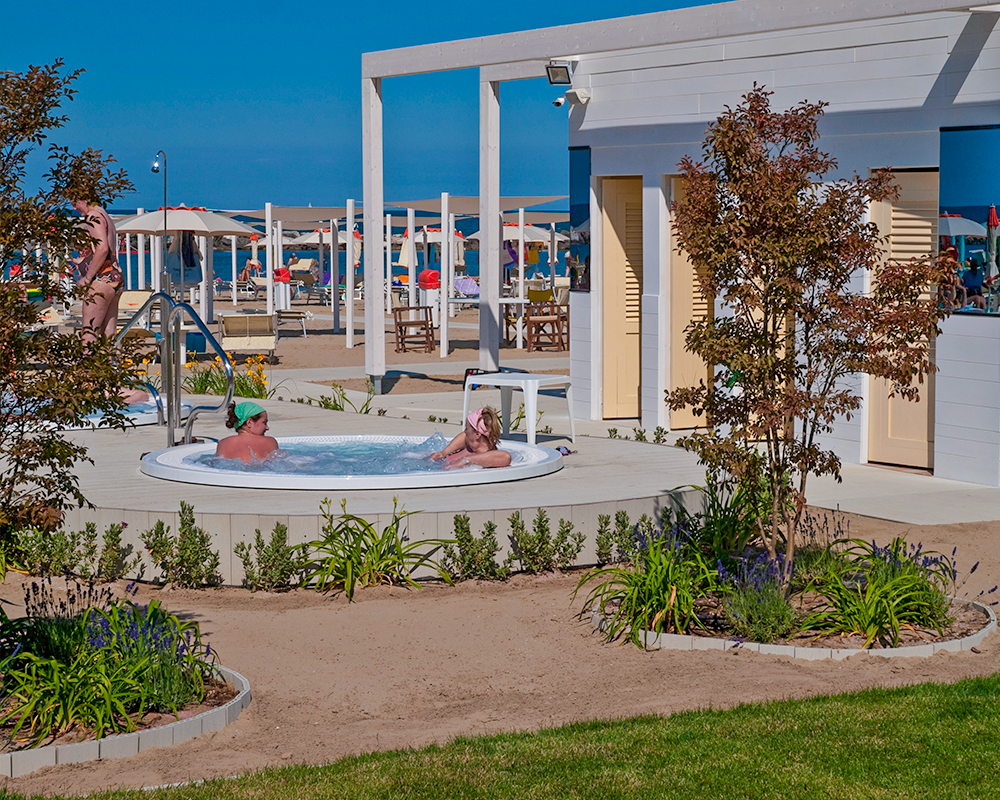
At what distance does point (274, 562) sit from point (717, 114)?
637 cm

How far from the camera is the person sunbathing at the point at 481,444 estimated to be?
8.98m

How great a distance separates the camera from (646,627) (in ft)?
20.0

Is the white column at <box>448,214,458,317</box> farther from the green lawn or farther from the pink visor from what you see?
the green lawn

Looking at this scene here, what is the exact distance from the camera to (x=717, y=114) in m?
11.5

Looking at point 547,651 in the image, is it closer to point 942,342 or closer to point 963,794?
point 963,794

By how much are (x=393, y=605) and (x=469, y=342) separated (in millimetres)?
18524

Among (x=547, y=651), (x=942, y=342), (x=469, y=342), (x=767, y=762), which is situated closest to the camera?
(x=767, y=762)

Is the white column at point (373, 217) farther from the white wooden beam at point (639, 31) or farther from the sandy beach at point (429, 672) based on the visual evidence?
the sandy beach at point (429, 672)

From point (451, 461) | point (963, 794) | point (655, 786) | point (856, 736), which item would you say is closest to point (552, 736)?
point (655, 786)

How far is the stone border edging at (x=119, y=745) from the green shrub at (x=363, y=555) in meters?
2.05

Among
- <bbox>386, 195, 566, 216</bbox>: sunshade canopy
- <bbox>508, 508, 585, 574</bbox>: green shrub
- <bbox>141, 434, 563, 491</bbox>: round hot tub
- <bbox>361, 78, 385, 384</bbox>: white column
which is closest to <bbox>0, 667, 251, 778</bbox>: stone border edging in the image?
<bbox>508, 508, 585, 574</bbox>: green shrub

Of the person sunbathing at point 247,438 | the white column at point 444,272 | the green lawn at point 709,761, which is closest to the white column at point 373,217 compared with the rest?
the white column at point 444,272

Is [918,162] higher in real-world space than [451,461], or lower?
higher

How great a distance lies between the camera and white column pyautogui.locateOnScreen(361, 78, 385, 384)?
16.1 meters
